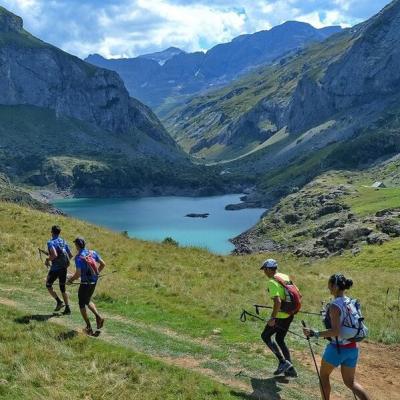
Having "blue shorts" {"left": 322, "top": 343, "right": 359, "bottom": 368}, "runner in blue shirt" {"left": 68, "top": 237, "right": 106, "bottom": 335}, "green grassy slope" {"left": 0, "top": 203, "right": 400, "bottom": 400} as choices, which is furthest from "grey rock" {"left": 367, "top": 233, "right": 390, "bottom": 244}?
"blue shorts" {"left": 322, "top": 343, "right": 359, "bottom": 368}

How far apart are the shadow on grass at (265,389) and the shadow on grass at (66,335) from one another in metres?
5.71

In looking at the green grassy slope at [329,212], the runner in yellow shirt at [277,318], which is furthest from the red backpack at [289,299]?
the green grassy slope at [329,212]

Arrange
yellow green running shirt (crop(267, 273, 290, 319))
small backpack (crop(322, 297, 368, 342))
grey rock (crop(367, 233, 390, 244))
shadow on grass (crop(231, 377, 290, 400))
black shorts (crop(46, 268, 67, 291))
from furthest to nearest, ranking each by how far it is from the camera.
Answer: grey rock (crop(367, 233, 390, 244)), black shorts (crop(46, 268, 67, 291)), yellow green running shirt (crop(267, 273, 290, 319)), shadow on grass (crop(231, 377, 290, 400)), small backpack (crop(322, 297, 368, 342))

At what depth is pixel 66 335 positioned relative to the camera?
1616 centimetres

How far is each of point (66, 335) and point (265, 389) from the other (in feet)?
21.6

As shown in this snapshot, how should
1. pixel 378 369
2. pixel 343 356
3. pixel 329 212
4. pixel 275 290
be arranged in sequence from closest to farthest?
pixel 343 356 → pixel 275 290 → pixel 378 369 → pixel 329 212

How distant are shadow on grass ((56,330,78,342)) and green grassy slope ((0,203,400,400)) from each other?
0.21m

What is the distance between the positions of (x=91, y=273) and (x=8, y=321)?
10.5 feet

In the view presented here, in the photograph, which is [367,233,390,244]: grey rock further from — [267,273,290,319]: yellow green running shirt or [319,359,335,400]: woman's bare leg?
[319,359,335,400]: woman's bare leg

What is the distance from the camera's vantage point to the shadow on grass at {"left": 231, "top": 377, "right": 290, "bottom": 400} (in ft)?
44.4

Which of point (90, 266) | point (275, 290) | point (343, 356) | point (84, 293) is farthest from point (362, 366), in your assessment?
point (90, 266)

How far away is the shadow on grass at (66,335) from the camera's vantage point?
15.8 m

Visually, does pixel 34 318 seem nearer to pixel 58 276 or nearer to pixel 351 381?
pixel 58 276

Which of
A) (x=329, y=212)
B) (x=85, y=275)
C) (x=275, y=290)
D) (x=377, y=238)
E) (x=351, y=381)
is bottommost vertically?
(x=329, y=212)
